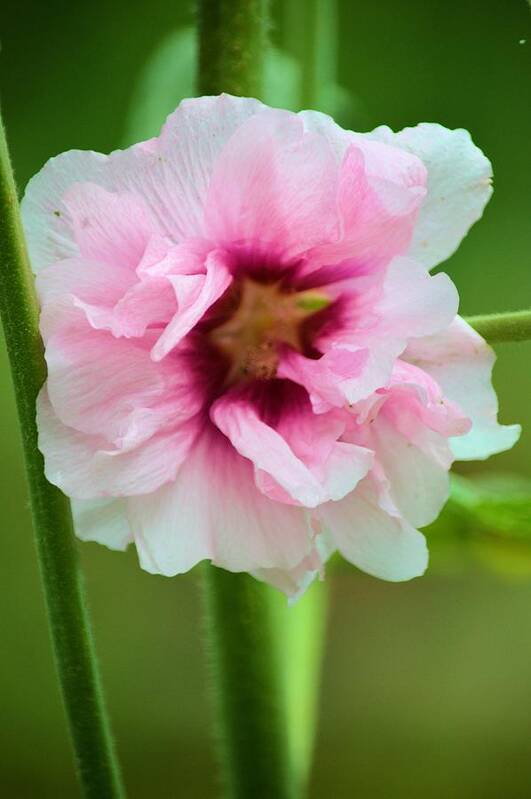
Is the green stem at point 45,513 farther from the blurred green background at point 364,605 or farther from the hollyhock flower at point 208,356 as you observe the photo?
the blurred green background at point 364,605

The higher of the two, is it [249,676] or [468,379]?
[468,379]

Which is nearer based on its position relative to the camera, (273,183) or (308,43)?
(273,183)

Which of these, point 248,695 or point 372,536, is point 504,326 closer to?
point 372,536

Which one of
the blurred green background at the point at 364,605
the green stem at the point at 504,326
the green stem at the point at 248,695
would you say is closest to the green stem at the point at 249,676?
the green stem at the point at 248,695

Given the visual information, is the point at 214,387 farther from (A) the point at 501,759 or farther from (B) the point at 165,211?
(A) the point at 501,759

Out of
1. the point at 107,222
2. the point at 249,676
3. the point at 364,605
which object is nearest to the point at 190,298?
the point at 107,222

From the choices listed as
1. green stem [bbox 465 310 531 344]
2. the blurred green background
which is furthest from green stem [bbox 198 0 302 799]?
the blurred green background

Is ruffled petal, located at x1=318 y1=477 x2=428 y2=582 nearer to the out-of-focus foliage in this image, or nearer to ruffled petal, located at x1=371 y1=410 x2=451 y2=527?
ruffled petal, located at x1=371 y1=410 x2=451 y2=527
